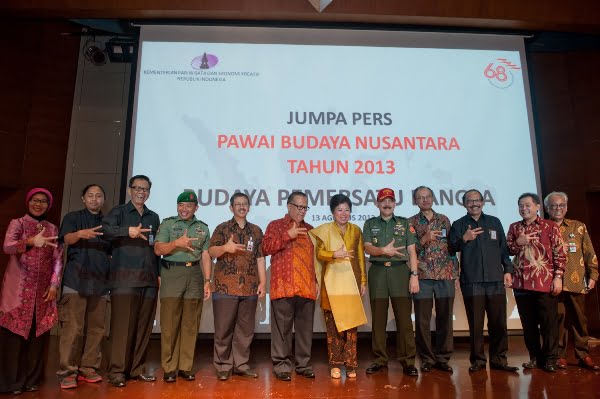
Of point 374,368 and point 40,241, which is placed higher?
point 40,241

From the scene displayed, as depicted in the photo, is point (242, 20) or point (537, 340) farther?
point (242, 20)

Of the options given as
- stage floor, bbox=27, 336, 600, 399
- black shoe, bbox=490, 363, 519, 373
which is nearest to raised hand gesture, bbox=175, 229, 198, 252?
stage floor, bbox=27, 336, 600, 399

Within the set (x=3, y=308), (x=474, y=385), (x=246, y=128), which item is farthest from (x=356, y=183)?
(x=3, y=308)

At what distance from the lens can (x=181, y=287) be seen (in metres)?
3.01

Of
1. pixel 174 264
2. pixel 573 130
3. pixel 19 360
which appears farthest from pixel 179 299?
pixel 573 130

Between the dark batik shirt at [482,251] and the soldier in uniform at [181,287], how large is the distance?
1.90 metres

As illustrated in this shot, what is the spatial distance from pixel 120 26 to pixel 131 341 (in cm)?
374

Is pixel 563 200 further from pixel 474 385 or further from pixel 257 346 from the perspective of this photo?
pixel 257 346

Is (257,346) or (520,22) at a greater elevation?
(520,22)

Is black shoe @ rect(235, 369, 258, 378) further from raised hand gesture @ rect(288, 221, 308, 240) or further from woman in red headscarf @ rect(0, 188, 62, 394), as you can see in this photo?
woman in red headscarf @ rect(0, 188, 62, 394)

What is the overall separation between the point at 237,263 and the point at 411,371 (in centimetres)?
143

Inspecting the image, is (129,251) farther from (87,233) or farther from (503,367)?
(503,367)

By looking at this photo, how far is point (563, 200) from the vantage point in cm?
343

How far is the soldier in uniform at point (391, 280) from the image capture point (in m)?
3.19
